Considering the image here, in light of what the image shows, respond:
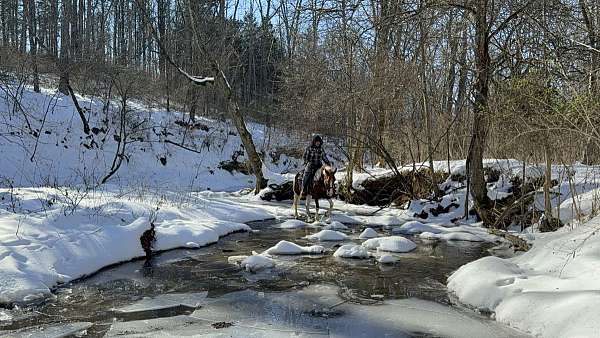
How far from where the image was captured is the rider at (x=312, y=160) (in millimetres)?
13211

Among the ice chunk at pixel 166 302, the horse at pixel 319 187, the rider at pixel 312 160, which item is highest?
the rider at pixel 312 160

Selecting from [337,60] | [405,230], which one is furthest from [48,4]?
[405,230]

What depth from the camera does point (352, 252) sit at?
8.73 metres

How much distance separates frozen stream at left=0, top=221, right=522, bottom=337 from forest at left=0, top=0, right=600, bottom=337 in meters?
0.04

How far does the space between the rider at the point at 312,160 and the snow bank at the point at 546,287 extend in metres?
6.41

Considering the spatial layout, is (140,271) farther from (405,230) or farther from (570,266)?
(405,230)

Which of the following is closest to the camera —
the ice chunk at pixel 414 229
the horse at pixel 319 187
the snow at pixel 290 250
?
the snow at pixel 290 250

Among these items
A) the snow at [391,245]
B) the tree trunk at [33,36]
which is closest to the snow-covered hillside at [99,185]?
the tree trunk at [33,36]

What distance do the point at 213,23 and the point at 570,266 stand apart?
23.0 meters

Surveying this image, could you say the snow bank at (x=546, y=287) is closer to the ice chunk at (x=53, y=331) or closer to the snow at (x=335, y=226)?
the ice chunk at (x=53, y=331)

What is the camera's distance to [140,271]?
297 inches

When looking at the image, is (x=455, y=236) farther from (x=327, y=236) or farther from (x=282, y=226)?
(x=282, y=226)

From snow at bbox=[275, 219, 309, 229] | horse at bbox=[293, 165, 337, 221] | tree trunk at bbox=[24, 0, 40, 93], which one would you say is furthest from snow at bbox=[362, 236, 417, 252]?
tree trunk at bbox=[24, 0, 40, 93]

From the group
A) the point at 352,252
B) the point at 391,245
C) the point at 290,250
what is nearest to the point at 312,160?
the point at 391,245
